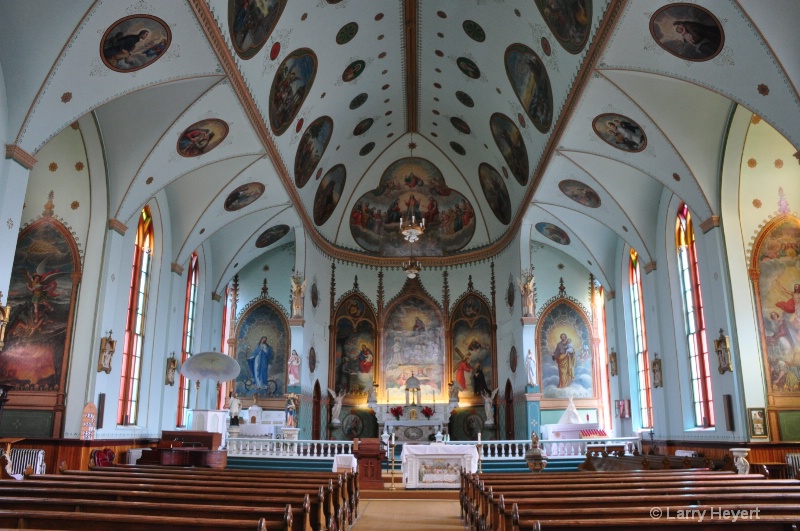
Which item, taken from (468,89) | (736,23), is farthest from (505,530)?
(468,89)

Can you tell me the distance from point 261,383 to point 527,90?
1564cm

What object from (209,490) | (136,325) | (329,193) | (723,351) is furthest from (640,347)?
(209,490)

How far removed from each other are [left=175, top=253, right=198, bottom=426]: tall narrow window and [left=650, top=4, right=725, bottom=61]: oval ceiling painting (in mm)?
15960

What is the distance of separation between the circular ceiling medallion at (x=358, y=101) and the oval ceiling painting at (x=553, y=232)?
7840mm

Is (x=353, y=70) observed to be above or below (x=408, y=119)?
below

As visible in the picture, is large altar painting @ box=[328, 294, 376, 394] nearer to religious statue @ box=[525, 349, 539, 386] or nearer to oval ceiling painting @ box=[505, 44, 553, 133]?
religious statue @ box=[525, 349, 539, 386]

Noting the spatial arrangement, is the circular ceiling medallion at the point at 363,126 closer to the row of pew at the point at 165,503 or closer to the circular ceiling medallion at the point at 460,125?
the circular ceiling medallion at the point at 460,125

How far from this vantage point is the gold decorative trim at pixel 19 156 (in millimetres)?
11266

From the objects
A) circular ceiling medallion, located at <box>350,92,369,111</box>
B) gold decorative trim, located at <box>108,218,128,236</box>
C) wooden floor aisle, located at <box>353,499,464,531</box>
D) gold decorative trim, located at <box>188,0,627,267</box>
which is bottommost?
wooden floor aisle, located at <box>353,499,464,531</box>

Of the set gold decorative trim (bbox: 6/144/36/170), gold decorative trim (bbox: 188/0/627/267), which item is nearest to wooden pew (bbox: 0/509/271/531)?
gold decorative trim (bbox: 6/144/36/170)

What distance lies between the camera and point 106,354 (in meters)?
15.4

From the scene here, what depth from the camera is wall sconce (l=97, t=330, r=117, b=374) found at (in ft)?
50.1

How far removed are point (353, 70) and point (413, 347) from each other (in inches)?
524

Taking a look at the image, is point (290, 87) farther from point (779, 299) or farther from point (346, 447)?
point (779, 299)
